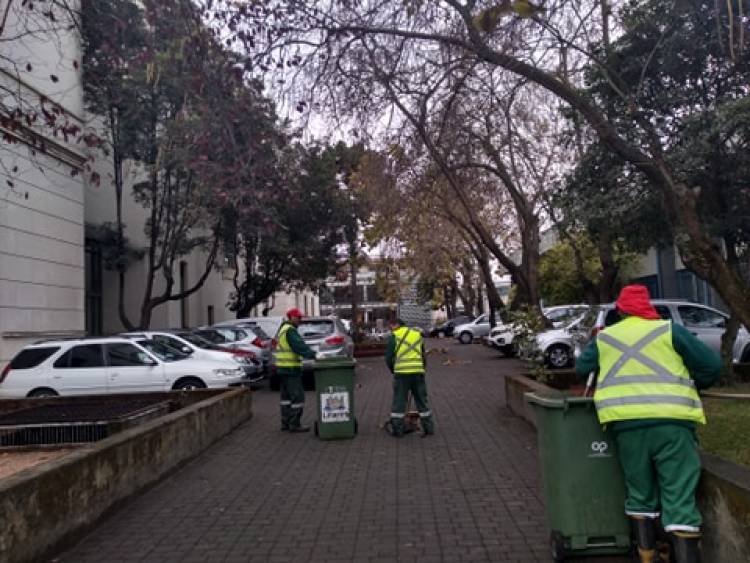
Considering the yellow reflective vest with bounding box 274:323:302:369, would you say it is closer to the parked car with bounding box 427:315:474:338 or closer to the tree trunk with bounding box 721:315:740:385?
the tree trunk with bounding box 721:315:740:385

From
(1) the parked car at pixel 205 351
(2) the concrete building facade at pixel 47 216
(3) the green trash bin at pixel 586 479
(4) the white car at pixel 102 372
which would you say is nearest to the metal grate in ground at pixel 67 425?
(4) the white car at pixel 102 372

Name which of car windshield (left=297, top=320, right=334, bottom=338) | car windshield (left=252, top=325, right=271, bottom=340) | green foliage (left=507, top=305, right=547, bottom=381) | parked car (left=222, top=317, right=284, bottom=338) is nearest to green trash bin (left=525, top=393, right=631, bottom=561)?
green foliage (left=507, top=305, right=547, bottom=381)

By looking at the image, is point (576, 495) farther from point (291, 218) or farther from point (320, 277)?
point (320, 277)

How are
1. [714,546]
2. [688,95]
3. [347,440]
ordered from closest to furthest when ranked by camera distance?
[714,546] → [347,440] → [688,95]

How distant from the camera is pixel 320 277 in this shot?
100.0 feet

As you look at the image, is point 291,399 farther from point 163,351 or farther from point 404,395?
point 163,351

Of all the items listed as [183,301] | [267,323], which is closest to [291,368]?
[267,323]

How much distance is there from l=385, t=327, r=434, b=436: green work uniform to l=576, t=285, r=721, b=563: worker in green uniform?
5.41 meters

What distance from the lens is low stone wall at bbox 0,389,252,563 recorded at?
491 centimetres

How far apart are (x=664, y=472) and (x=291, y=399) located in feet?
23.0

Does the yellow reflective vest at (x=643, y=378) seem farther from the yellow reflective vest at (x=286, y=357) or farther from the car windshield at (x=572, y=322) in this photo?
the car windshield at (x=572, y=322)

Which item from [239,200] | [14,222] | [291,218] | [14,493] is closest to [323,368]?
[239,200]

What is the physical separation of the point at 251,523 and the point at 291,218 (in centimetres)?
2216

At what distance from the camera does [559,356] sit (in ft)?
62.2
